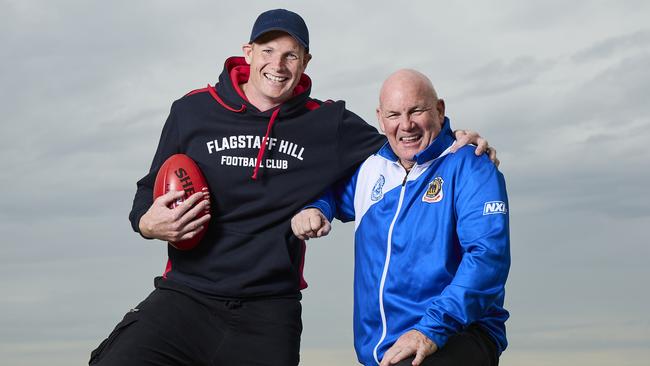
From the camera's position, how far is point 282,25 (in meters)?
4.87

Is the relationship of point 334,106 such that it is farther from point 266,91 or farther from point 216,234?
point 216,234

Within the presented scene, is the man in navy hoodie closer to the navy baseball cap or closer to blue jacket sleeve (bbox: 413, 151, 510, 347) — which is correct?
the navy baseball cap

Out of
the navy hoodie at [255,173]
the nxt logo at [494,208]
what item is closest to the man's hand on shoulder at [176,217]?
the navy hoodie at [255,173]

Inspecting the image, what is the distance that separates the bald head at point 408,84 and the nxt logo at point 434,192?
0.40m

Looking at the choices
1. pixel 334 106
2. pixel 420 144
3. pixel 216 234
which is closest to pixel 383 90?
pixel 420 144

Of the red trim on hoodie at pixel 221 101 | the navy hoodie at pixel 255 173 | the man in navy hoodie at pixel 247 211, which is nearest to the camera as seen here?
the man in navy hoodie at pixel 247 211

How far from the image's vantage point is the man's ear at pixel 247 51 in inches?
199

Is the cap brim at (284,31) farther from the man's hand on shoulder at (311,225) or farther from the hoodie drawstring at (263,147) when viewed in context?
the man's hand on shoulder at (311,225)

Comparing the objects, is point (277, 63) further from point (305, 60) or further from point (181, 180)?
point (181, 180)

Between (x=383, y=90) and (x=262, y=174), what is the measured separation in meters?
1.02

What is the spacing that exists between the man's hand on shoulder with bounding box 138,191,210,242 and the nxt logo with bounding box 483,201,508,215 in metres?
1.58

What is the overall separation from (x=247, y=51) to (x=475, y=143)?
1.53 meters

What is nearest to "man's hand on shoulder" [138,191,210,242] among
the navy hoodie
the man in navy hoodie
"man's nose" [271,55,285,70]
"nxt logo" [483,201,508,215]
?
the man in navy hoodie

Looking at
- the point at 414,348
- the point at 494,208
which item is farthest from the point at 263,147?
the point at 414,348
